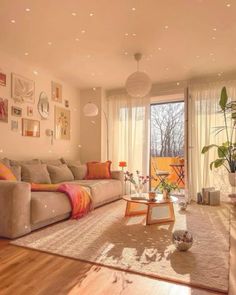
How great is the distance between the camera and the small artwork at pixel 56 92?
4720 millimetres

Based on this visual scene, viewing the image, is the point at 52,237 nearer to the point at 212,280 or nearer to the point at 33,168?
the point at 33,168

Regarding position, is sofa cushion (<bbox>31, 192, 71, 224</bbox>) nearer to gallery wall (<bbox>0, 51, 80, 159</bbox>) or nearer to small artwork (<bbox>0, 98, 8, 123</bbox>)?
gallery wall (<bbox>0, 51, 80, 159</bbox>)

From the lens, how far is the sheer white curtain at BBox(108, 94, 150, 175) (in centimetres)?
518

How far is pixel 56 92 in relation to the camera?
480 centimetres

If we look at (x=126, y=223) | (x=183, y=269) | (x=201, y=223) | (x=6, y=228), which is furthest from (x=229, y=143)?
(x=6, y=228)

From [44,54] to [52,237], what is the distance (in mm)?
2601

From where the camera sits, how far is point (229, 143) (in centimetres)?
425

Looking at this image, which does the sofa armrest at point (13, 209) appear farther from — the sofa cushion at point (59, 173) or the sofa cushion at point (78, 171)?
the sofa cushion at point (78, 171)

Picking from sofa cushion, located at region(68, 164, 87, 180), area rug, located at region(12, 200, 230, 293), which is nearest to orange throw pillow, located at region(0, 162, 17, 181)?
area rug, located at region(12, 200, 230, 293)

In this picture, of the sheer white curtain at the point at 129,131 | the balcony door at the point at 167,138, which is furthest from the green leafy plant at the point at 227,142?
the balcony door at the point at 167,138

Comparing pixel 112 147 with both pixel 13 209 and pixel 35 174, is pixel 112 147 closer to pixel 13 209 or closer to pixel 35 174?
pixel 35 174

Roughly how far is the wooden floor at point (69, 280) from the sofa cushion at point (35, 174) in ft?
4.91

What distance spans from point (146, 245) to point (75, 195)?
1.28 meters

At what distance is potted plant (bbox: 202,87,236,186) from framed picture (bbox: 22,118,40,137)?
9.58ft
